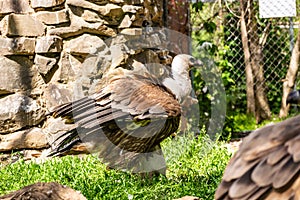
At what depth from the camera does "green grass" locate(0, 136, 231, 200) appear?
15.2ft

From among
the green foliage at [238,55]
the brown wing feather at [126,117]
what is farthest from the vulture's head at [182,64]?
the green foliage at [238,55]

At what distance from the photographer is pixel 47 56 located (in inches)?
261

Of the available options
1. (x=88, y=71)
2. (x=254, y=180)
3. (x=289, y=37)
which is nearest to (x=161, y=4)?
(x=88, y=71)

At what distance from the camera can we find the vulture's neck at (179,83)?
5672 millimetres

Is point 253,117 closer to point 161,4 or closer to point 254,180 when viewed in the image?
point 161,4

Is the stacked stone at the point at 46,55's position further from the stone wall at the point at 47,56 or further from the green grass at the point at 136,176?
the green grass at the point at 136,176

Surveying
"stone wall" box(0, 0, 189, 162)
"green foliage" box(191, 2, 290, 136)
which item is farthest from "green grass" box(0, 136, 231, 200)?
"green foliage" box(191, 2, 290, 136)

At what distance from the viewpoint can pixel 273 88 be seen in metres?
11.1

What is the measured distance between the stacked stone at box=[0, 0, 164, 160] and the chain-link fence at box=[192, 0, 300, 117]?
Result: 3.58 m

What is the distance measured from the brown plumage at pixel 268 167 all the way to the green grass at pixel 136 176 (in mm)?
2320

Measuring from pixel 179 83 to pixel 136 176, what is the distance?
1.04m

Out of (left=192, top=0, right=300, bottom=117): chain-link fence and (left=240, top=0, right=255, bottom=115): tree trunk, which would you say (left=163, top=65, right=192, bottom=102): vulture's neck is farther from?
(left=240, top=0, right=255, bottom=115): tree trunk

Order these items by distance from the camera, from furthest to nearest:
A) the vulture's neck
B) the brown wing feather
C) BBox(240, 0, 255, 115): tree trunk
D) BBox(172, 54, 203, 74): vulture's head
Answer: BBox(240, 0, 255, 115): tree trunk → BBox(172, 54, 203, 74): vulture's head → the vulture's neck → the brown wing feather

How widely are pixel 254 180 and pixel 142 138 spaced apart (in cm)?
308
